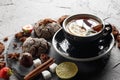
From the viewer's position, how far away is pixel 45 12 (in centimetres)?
145

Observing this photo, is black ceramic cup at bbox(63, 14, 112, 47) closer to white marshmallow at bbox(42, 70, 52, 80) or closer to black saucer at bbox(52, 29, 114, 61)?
black saucer at bbox(52, 29, 114, 61)

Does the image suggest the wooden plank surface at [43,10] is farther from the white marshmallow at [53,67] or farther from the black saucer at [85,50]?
the white marshmallow at [53,67]

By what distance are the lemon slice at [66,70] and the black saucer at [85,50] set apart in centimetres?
3

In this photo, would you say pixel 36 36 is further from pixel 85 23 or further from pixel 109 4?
pixel 109 4

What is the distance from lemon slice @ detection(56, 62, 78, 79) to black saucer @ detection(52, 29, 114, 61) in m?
0.03

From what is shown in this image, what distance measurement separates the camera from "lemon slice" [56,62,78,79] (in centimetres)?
92

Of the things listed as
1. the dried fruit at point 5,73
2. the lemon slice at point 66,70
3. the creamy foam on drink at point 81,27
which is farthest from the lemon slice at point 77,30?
the dried fruit at point 5,73

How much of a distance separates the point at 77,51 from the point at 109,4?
21.4 inches

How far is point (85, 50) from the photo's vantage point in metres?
0.97

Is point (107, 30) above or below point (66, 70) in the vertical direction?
above

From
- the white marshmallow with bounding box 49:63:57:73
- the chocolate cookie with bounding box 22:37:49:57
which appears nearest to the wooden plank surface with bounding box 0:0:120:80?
the chocolate cookie with bounding box 22:37:49:57

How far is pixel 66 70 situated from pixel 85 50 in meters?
0.10

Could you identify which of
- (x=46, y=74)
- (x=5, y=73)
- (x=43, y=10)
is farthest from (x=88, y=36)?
(x=43, y=10)

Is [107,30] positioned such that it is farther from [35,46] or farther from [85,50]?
[35,46]
